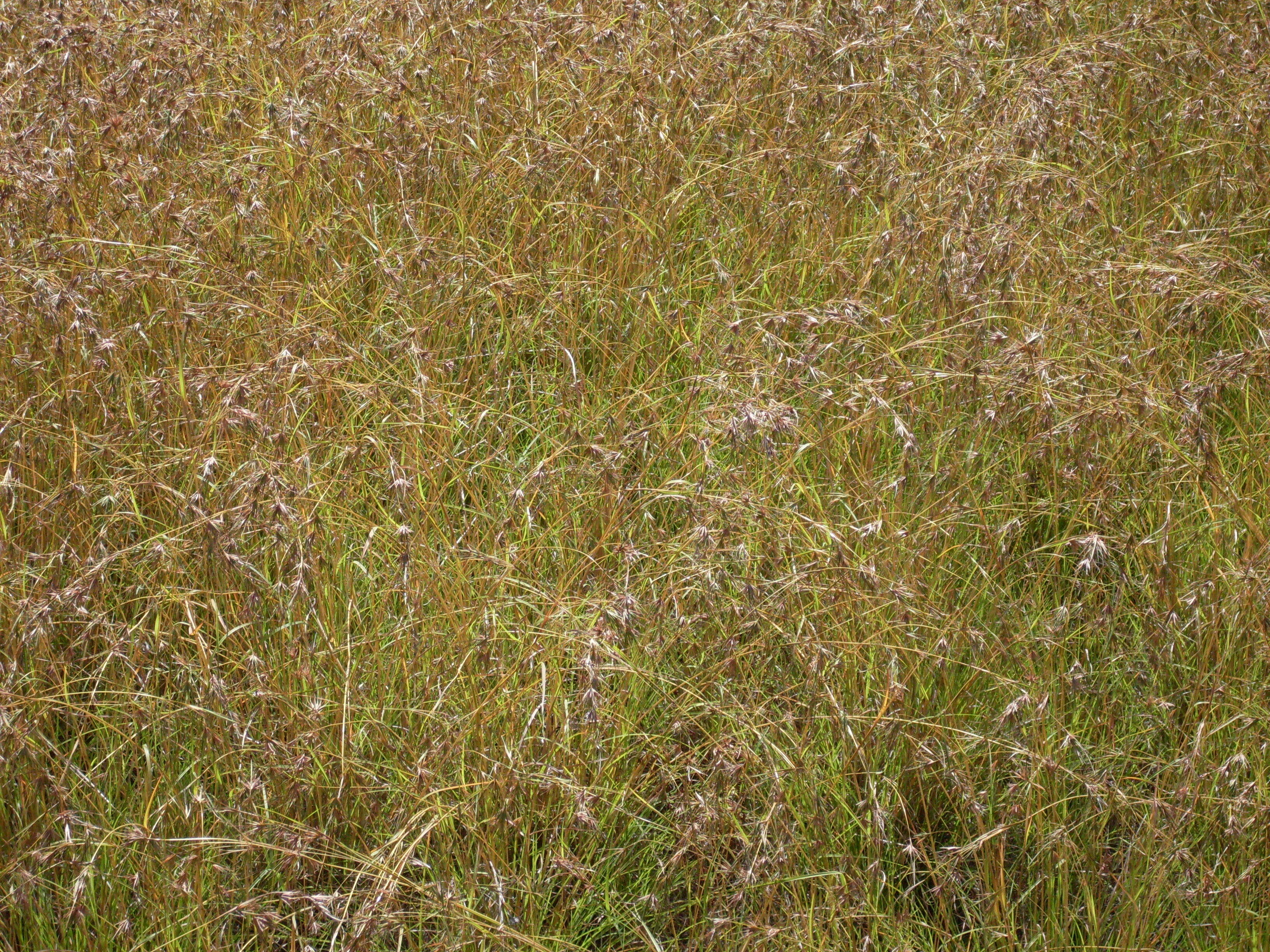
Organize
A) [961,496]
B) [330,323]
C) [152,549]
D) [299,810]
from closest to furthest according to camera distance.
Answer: [299,810] < [152,549] < [961,496] < [330,323]

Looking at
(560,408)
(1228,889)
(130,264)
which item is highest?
(130,264)

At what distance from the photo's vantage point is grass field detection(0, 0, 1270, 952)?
68.2 inches

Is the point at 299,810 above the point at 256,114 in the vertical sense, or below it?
below

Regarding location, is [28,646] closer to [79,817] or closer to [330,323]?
[79,817]

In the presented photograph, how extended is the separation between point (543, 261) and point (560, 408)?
583 millimetres


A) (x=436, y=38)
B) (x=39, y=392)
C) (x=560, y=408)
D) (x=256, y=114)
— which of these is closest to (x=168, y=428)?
(x=39, y=392)

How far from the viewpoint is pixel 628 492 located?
2.13 meters

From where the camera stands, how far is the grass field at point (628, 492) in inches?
68.2

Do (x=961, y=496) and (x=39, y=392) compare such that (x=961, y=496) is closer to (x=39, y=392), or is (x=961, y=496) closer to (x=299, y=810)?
(x=299, y=810)

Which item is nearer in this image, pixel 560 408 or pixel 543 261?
pixel 560 408

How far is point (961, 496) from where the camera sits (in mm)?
2346

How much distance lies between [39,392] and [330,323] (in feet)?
1.87

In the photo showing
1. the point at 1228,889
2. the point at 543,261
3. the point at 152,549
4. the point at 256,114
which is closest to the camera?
the point at 1228,889

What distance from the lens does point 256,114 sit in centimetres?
338
